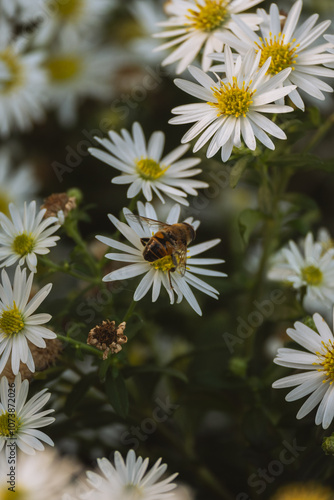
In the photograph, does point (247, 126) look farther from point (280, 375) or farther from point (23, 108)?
point (23, 108)

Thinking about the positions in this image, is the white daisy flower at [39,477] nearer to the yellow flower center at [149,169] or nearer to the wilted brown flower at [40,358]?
the wilted brown flower at [40,358]

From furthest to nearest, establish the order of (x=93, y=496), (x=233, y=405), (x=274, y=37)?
(x=233, y=405) < (x=274, y=37) < (x=93, y=496)

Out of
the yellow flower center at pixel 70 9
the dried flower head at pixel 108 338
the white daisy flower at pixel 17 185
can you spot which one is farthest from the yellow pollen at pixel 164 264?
the yellow flower center at pixel 70 9

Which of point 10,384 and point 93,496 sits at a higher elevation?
point 10,384

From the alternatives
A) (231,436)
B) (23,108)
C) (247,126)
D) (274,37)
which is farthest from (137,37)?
(231,436)

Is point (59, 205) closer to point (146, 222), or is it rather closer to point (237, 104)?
point (146, 222)

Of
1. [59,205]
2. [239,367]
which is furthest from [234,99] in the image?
[239,367]
